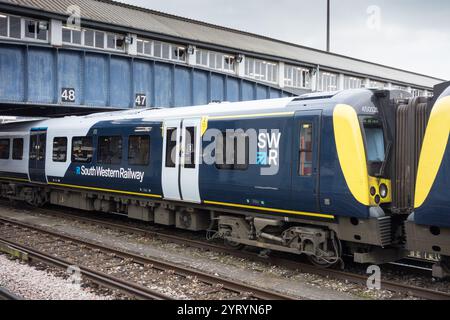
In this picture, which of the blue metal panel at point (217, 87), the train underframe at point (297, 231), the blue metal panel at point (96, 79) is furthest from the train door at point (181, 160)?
the blue metal panel at point (217, 87)

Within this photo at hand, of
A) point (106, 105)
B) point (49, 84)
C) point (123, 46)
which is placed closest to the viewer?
point (49, 84)

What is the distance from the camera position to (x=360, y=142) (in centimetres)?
816

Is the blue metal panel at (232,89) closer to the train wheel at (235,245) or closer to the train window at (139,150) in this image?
the train window at (139,150)

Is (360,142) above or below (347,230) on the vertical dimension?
above

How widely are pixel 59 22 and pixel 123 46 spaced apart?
3.42 metres

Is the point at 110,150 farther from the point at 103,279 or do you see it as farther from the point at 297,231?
the point at 297,231

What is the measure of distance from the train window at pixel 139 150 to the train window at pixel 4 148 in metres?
8.55

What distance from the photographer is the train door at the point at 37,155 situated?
16.6 m

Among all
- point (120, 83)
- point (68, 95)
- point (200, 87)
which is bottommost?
point (68, 95)

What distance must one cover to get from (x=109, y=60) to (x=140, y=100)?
205 centimetres

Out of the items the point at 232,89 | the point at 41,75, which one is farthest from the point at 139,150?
the point at 232,89

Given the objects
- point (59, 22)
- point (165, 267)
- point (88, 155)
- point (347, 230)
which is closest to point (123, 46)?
point (59, 22)

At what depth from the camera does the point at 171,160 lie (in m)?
11.6
